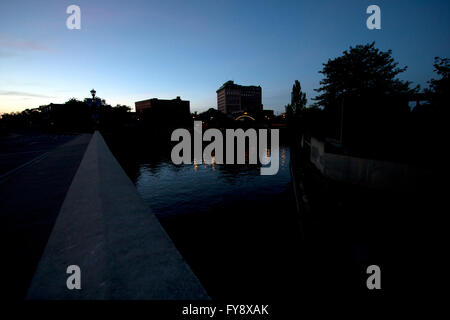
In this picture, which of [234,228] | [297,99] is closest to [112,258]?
[234,228]

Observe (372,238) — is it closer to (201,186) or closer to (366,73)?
(201,186)

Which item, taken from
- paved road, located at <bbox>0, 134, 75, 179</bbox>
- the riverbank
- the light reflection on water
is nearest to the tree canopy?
the light reflection on water

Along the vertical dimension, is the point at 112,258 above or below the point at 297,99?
below

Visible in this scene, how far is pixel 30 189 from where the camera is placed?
25.1 ft

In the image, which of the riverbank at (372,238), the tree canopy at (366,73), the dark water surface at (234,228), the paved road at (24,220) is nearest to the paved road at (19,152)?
the paved road at (24,220)

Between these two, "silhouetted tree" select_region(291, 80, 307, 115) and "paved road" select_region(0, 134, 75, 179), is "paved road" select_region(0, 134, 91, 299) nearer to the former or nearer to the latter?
"paved road" select_region(0, 134, 75, 179)

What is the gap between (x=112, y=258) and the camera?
3.39 m

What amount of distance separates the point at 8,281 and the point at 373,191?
9.15 m

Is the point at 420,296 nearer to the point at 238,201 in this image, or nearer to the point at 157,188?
the point at 238,201

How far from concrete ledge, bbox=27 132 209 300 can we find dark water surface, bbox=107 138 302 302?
A: 229 centimetres

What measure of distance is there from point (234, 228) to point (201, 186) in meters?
6.33

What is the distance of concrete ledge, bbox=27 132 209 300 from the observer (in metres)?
2.73

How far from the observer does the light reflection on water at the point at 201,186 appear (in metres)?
11.0

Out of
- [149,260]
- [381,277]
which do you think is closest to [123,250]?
[149,260]
